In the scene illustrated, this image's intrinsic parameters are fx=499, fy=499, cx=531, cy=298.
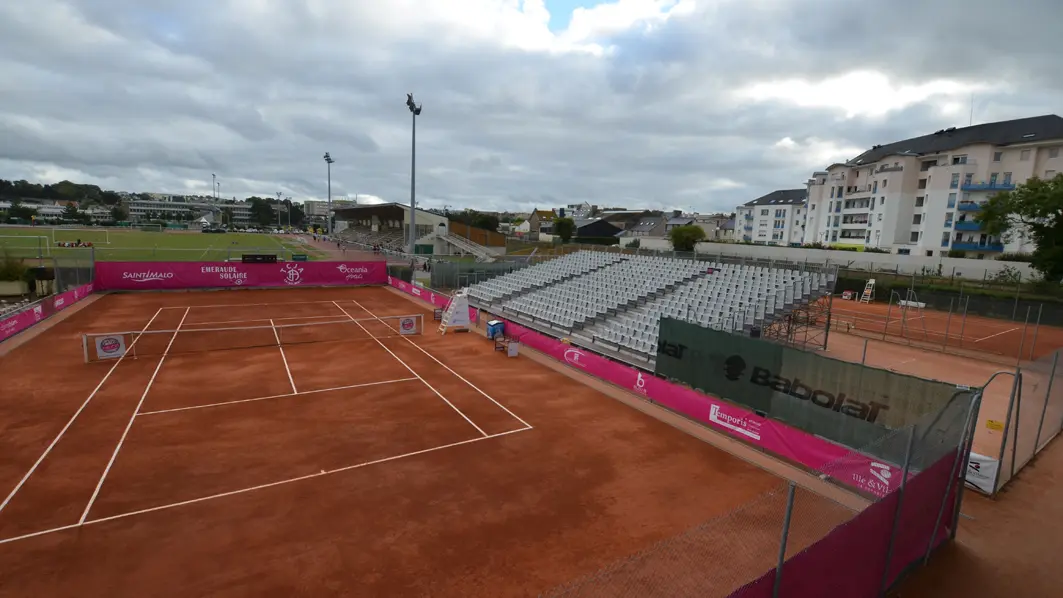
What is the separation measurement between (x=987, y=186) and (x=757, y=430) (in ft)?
206

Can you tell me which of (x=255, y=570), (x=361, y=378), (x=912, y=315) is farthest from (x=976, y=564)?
(x=912, y=315)

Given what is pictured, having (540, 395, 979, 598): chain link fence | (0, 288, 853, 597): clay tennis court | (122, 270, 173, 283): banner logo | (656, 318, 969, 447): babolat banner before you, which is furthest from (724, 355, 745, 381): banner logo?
(122, 270, 173, 283): banner logo

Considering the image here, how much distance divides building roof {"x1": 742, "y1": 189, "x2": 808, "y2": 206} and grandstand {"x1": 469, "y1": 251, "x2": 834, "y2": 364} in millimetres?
72552

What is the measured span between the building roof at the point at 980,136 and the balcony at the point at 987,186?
177 inches

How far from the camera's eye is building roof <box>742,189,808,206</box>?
308ft

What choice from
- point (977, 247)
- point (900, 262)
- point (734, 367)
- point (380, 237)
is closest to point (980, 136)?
point (977, 247)

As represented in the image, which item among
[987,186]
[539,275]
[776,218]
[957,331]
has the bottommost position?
[957,331]

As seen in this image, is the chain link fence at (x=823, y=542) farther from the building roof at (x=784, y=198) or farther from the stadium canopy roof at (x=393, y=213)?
the building roof at (x=784, y=198)

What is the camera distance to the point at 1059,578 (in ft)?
27.1

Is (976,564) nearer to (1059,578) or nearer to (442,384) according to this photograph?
(1059,578)

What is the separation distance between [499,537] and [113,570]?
20.3 ft

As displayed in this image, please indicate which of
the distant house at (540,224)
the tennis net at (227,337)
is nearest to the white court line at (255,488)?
the tennis net at (227,337)

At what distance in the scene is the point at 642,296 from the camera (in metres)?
27.7

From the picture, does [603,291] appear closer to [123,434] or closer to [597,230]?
[123,434]
